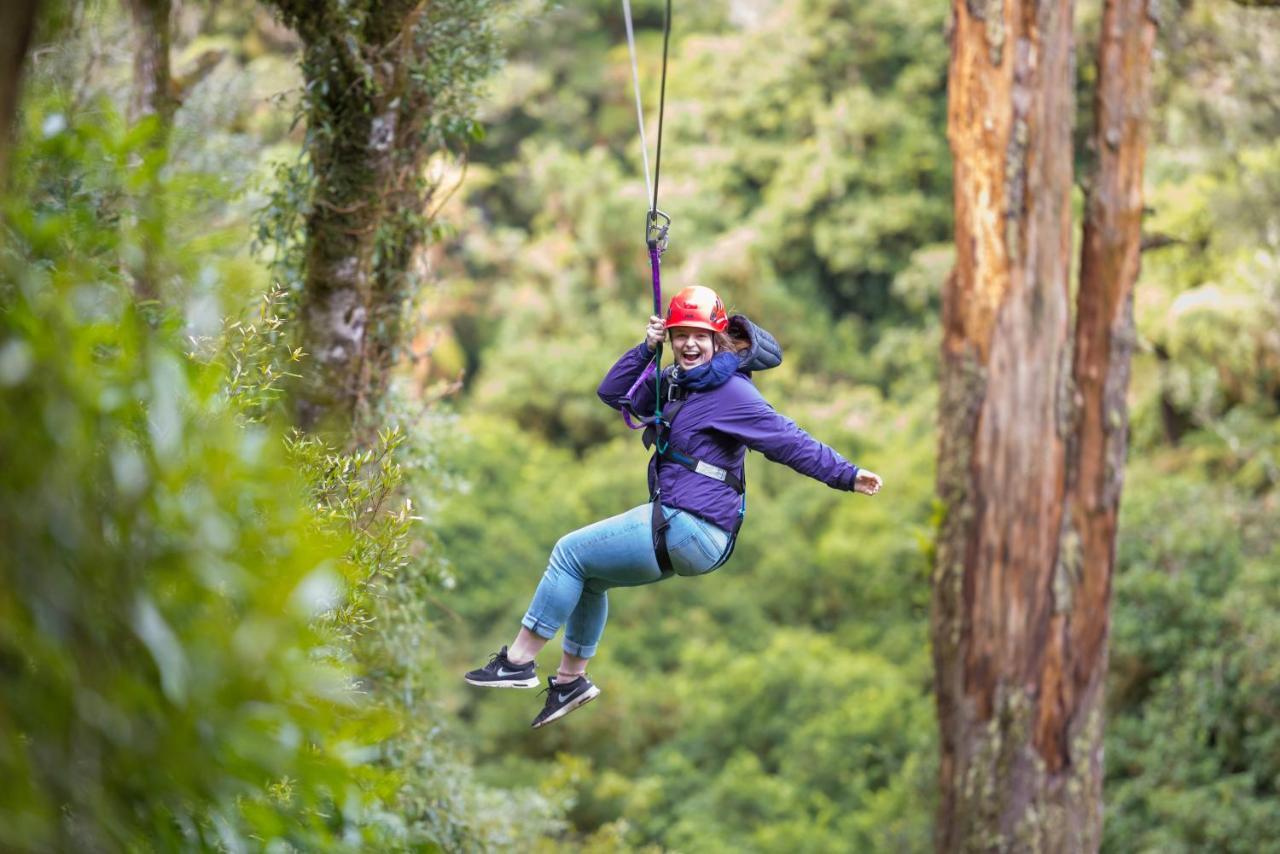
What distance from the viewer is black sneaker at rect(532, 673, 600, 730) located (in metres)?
4.52

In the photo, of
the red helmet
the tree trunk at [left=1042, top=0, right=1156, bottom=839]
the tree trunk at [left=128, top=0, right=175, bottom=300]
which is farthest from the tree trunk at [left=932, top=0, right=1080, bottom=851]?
the tree trunk at [left=128, top=0, right=175, bottom=300]

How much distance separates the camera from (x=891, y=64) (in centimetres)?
2070

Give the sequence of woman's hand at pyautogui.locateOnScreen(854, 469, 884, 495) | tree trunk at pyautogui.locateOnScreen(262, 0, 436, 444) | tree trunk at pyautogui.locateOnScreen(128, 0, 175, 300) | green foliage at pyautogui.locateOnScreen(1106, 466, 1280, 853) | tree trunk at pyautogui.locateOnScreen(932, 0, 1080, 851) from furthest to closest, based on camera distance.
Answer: green foliage at pyautogui.locateOnScreen(1106, 466, 1280, 853)
tree trunk at pyautogui.locateOnScreen(932, 0, 1080, 851)
tree trunk at pyautogui.locateOnScreen(128, 0, 175, 300)
tree trunk at pyautogui.locateOnScreen(262, 0, 436, 444)
woman's hand at pyautogui.locateOnScreen(854, 469, 884, 495)

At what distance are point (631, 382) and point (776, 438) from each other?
0.51 m

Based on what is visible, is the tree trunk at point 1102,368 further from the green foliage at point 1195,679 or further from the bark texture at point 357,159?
the bark texture at point 357,159

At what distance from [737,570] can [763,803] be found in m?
4.63

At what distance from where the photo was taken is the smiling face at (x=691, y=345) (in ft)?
13.8

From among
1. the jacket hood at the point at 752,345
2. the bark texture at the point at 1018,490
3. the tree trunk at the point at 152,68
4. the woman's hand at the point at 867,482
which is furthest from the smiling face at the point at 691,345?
the bark texture at the point at 1018,490

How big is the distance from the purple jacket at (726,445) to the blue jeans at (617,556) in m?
0.06

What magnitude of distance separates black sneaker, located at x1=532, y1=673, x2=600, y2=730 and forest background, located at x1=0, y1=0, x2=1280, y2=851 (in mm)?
601

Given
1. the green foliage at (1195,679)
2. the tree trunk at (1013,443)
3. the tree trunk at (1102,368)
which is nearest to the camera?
the tree trunk at (1013,443)

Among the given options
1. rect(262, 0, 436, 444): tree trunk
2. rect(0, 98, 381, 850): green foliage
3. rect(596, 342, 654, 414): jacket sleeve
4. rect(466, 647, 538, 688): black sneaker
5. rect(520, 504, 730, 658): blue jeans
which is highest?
rect(262, 0, 436, 444): tree trunk

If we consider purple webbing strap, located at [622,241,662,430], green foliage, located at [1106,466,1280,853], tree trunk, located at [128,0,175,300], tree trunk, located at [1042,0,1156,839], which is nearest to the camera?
purple webbing strap, located at [622,241,662,430]

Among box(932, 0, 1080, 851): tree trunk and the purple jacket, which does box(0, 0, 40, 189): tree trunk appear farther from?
box(932, 0, 1080, 851): tree trunk
